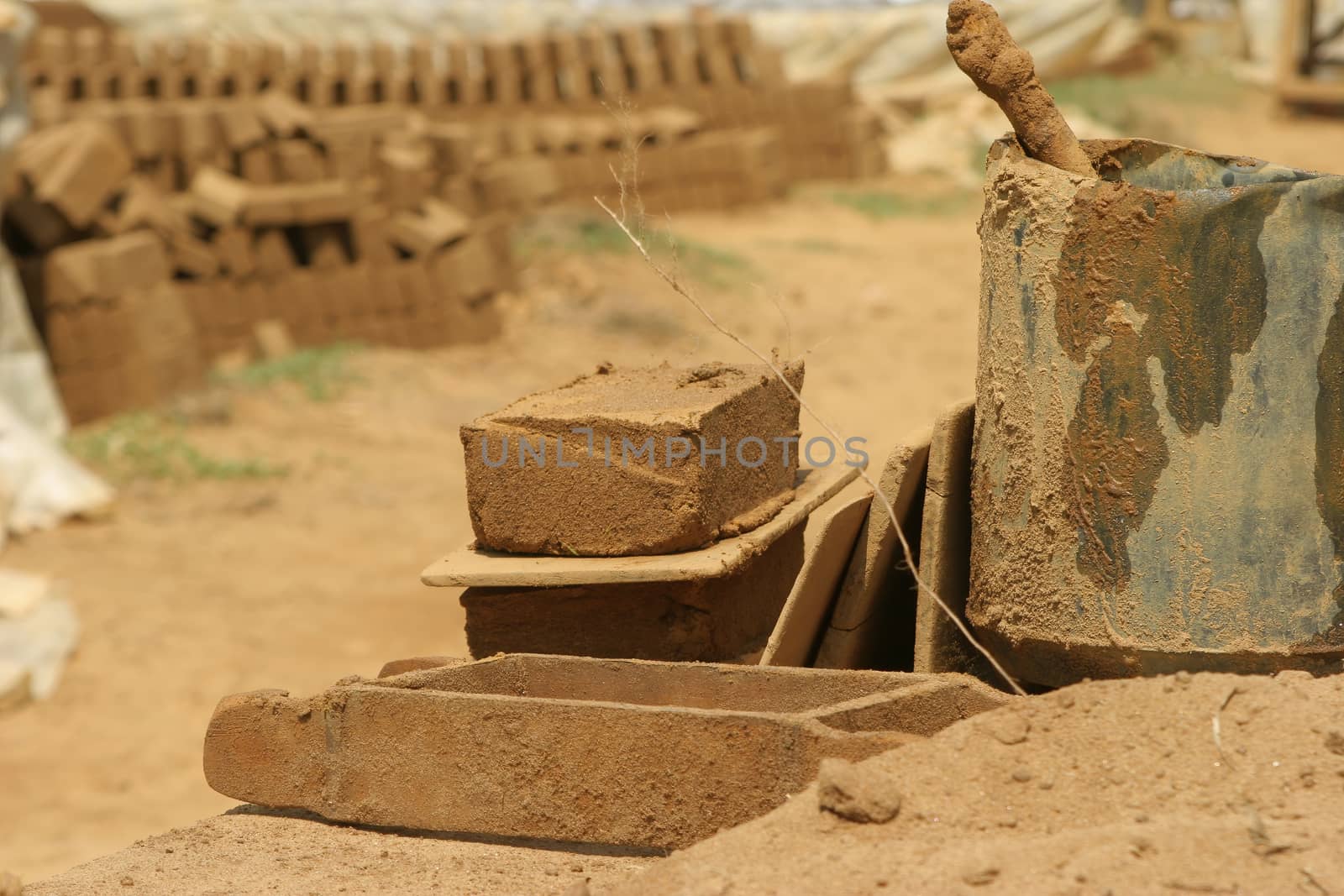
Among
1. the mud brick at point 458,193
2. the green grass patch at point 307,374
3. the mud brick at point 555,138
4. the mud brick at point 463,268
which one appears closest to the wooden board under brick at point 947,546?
the green grass patch at point 307,374

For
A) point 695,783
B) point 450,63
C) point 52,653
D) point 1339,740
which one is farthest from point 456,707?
point 450,63

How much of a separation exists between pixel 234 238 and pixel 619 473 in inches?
314

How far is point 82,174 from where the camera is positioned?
9117mm

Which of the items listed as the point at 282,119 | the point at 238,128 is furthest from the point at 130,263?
the point at 282,119

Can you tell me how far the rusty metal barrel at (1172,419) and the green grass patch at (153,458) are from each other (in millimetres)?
6691

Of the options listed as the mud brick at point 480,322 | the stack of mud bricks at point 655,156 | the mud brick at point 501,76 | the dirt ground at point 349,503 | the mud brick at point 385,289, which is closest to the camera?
the dirt ground at point 349,503

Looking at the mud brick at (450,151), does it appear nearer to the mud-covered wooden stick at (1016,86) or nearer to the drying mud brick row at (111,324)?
the drying mud brick row at (111,324)

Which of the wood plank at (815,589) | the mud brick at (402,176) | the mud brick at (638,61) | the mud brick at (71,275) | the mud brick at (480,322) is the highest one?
the mud brick at (638,61)

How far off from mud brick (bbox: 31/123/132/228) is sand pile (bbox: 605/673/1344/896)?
796cm

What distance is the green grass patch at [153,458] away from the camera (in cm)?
866

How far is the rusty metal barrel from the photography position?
8.47 feet

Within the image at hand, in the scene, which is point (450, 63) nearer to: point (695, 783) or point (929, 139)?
point (929, 139)

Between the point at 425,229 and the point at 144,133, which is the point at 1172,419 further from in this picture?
the point at 144,133

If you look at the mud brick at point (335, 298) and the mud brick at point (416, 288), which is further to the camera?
the mud brick at point (416, 288)
